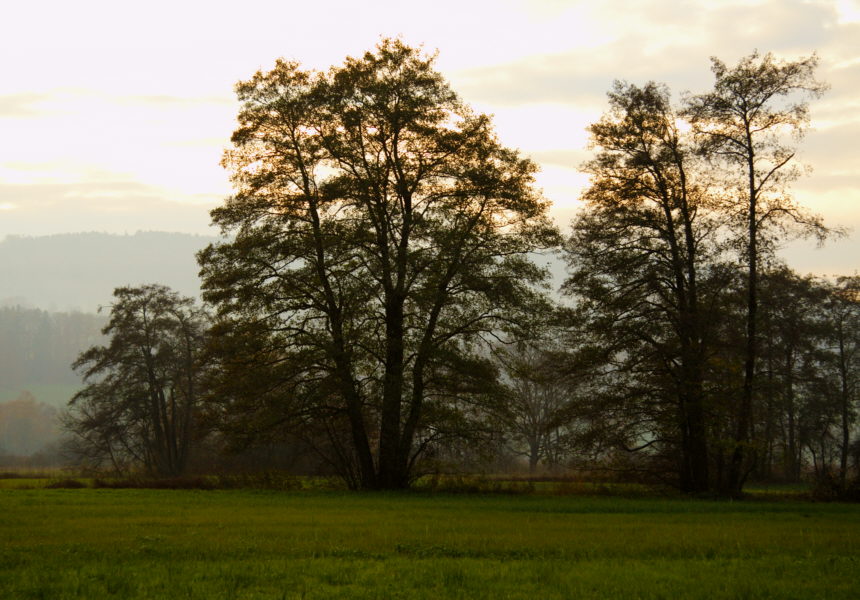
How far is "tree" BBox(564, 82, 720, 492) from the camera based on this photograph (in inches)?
1383

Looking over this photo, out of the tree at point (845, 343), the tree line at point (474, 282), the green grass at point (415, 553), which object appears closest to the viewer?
the green grass at point (415, 553)

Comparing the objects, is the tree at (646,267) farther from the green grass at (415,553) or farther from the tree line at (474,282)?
the green grass at (415,553)

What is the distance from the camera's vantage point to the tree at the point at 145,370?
5828 centimetres

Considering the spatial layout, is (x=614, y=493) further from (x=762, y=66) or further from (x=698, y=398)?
(x=762, y=66)

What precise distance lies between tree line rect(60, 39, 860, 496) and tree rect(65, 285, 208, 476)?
22.0 m

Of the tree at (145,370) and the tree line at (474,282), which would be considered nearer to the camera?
the tree line at (474,282)

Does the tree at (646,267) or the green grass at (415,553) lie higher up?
the tree at (646,267)

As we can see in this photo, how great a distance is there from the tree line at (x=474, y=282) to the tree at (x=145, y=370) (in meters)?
22.0

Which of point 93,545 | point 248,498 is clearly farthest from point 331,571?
point 248,498

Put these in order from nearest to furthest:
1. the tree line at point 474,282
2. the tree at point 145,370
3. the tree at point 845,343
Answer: the tree line at point 474,282
the tree at point 845,343
the tree at point 145,370

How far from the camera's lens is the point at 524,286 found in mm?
36438

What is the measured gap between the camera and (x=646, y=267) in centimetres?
3581

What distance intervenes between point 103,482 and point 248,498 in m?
11.7

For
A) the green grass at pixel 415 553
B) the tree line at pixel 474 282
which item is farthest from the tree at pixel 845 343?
the green grass at pixel 415 553
